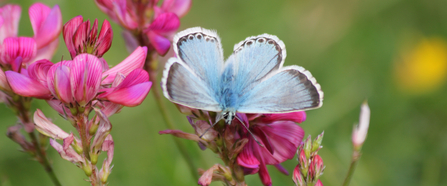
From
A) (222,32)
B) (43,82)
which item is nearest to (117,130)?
(222,32)

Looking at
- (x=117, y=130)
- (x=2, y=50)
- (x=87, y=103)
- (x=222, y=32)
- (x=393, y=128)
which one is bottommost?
(x=117, y=130)

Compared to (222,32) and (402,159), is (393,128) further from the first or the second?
(222,32)

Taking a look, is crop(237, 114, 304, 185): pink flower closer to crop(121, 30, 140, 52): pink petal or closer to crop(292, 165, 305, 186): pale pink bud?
crop(292, 165, 305, 186): pale pink bud

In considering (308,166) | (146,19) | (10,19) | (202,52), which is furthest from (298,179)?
(10,19)

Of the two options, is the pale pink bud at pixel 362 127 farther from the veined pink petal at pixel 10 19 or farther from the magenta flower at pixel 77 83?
the veined pink petal at pixel 10 19

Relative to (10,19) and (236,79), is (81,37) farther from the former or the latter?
(236,79)

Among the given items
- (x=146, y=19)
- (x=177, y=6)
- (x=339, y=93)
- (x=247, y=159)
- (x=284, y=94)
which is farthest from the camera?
(x=339, y=93)

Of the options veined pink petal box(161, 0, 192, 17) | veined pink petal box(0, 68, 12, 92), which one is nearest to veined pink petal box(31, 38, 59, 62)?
veined pink petal box(0, 68, 12, 92)
